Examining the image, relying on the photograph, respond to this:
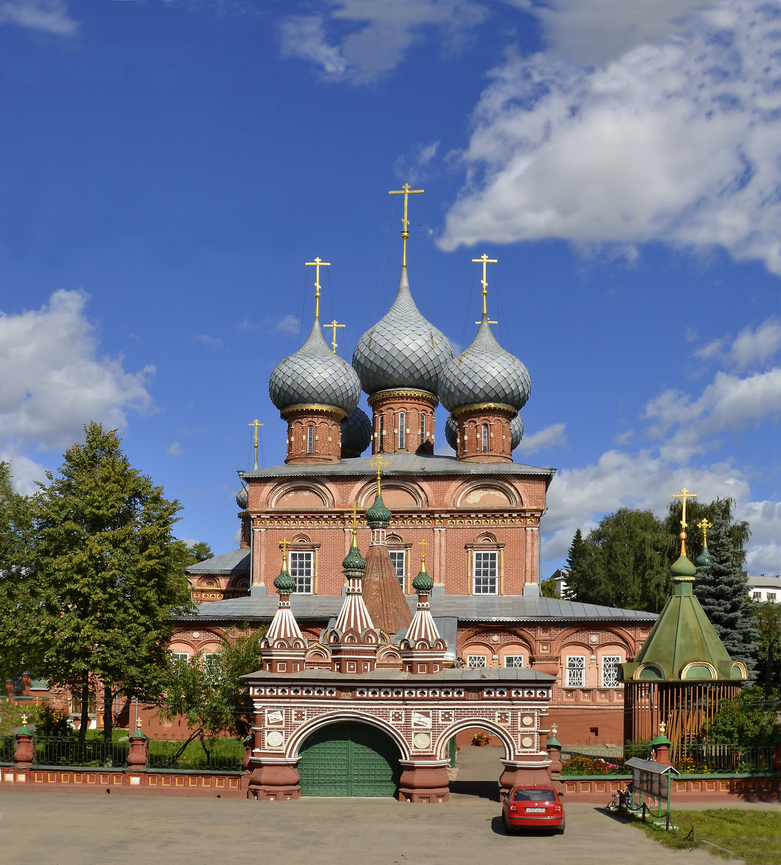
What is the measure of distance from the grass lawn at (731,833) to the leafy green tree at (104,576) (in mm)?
10437

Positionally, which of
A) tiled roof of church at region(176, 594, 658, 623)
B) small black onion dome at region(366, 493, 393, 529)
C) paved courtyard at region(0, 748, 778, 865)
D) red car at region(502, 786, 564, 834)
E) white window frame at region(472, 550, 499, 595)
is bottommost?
paved courtyard at region(0, 748, 778, 865)

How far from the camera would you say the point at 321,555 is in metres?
29.8

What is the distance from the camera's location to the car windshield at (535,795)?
13852 mm

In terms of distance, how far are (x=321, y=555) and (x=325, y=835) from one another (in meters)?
16.4

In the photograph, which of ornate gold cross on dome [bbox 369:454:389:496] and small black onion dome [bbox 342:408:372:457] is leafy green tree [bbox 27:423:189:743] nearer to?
ornate gold cross on dome [bbox 369:454:389:496]

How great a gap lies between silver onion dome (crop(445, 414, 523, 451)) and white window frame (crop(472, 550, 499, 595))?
6.04 m

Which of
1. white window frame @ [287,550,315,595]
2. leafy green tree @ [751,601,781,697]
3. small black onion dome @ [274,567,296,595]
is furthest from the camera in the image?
leafy green tree @ [751,601,781,697]

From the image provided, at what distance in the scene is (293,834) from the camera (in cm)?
1360

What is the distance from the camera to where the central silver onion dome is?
32469mm

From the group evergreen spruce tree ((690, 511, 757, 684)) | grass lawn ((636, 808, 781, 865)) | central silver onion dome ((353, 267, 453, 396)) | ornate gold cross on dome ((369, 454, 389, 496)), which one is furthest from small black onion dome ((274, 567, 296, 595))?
evergreen spruce tree ((690, 511, 757, 684))

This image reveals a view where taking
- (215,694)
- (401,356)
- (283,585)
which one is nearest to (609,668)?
(401,356)

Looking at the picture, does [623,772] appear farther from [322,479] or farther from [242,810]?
[322,479]

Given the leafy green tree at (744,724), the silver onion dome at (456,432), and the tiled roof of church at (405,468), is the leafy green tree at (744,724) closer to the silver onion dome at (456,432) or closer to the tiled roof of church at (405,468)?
the tiled roof of church at (405,468)

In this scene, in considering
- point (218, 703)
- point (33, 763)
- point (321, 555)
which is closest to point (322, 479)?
point (321, 555)
